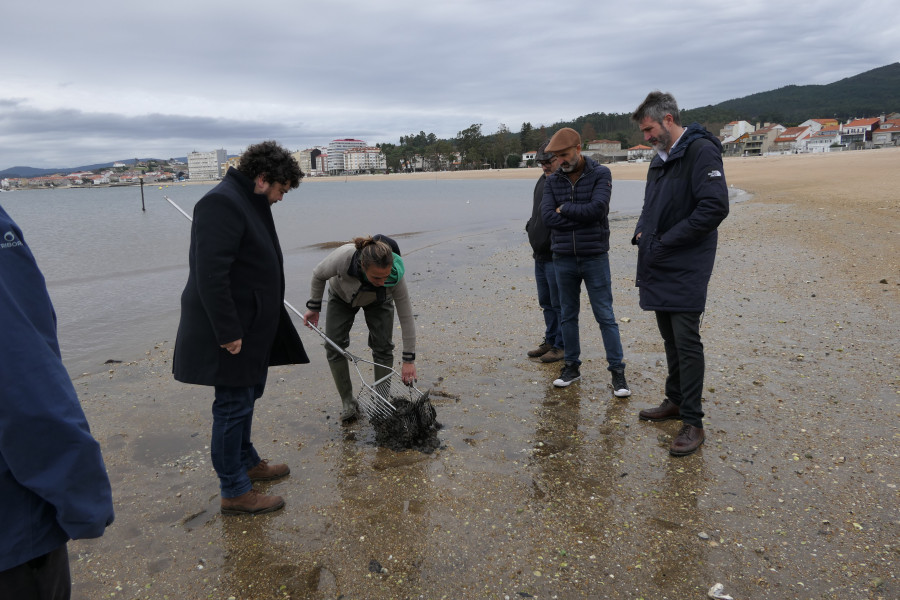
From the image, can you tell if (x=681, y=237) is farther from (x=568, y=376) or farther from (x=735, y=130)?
(x=735, y=130)

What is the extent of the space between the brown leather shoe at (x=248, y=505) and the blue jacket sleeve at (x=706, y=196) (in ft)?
10.6

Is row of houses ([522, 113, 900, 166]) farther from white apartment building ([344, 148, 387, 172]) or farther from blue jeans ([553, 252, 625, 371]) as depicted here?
blue jeans ([553, 252, 625, 371])

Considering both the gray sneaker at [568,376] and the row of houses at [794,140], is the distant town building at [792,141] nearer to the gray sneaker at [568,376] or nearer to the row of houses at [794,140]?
the row of houses at [794,140]

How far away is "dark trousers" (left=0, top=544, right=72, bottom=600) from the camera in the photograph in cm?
149

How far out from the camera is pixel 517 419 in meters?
4.63

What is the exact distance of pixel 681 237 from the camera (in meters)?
3.88

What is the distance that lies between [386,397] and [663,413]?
2.24 metres

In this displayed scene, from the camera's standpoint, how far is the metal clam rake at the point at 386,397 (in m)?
4.30

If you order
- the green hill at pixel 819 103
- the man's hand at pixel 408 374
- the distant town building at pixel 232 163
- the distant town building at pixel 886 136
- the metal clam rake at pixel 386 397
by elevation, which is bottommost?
the metal clam rake at pixel 386 397

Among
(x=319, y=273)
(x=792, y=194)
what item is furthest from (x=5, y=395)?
(x=792, y=194)

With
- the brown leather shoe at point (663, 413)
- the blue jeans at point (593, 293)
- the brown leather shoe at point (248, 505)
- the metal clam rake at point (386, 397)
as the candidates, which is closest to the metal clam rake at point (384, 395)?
the metal clam rake at point (386, 397)

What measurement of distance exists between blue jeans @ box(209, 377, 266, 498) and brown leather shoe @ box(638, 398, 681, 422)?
2.97m

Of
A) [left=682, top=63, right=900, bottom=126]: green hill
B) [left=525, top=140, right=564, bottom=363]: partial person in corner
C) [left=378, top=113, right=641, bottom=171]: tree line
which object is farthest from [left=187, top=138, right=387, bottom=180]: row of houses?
[left=525, top=140, right=564, bottom=363]: partial person in corner

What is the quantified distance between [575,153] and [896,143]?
419 ft
